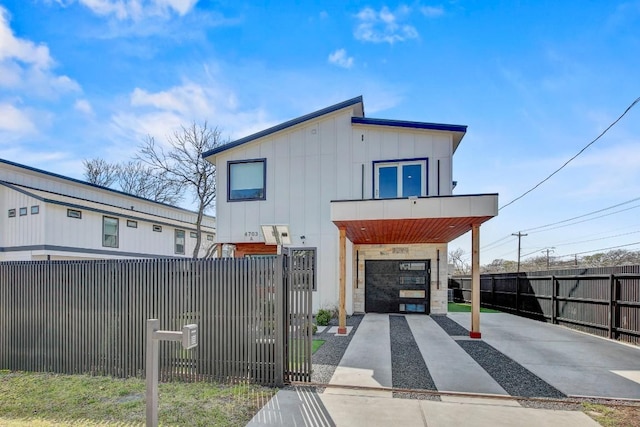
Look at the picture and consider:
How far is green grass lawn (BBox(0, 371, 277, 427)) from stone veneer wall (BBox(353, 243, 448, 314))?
24.2 feet

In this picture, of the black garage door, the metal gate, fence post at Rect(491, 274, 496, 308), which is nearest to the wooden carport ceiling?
the black garage door

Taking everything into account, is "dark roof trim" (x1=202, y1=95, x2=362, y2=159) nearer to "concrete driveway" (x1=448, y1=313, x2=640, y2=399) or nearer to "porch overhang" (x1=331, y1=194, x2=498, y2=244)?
"porch overhang" (x1=331, y1=194, x2=498, y2=244)

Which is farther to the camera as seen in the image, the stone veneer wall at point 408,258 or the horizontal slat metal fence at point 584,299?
the stone veneer wall at point 408,258

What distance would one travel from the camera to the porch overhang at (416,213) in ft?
22.3

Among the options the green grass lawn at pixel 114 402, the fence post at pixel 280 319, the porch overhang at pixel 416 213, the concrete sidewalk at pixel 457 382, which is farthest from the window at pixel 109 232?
the fence post at pixel 280 319

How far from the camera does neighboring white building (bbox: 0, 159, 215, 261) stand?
498 inches

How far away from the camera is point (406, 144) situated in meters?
10.2

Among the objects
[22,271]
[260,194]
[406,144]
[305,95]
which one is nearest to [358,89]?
[305,95]

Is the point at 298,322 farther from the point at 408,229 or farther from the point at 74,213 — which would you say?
the point at 74,213

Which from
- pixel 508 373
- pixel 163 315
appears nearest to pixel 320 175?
pixel 163 315

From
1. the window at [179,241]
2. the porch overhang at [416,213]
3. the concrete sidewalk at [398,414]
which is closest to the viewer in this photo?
the concrete sidewalk at [398,414]

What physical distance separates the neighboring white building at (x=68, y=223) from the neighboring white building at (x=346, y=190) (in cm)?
668

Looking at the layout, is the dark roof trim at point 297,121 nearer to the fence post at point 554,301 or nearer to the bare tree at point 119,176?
the fence post at point 554,301

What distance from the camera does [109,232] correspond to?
15.2 meters
